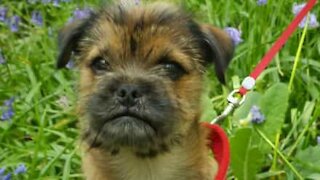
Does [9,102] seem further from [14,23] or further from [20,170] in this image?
[14,23]

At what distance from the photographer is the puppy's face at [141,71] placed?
3.57m

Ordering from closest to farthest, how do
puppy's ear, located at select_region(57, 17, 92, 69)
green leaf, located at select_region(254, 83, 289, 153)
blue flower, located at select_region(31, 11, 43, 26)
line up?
puppy's ear, located at select_region(57, 17, 92, 69) → green leaf, located at select_region(254, 83, 289, 153) → blue flower, located at select_region(31, 11, 43, 26)

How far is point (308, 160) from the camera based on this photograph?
487 centimetres

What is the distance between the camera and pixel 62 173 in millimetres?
5125

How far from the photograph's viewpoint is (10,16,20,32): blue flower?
252 inches

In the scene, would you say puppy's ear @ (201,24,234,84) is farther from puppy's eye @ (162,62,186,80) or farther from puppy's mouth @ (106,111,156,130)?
puppy's mouth @ (106,111,156,130)

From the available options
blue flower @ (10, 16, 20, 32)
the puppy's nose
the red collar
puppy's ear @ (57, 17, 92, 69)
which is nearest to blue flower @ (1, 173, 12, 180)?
puppy's ear @ (57, 17, 92, 69)

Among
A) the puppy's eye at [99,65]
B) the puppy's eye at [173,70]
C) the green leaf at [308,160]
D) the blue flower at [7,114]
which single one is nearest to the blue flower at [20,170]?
the blue flower at [7,114]

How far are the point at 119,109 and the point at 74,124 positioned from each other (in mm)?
2149

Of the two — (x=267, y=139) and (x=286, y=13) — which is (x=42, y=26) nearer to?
(x=286, y=13)

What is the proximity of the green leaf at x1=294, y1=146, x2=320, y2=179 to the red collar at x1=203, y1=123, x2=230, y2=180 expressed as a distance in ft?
2.52

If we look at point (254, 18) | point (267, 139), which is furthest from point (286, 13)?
point (267, 139)

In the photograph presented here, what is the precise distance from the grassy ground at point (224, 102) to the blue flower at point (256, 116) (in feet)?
0.23

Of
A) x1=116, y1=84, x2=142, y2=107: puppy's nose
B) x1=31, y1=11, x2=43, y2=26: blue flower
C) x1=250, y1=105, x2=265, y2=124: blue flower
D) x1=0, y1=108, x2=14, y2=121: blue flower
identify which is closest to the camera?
x1=116, y1=84, x2=142, y2=107: puppy's nose
